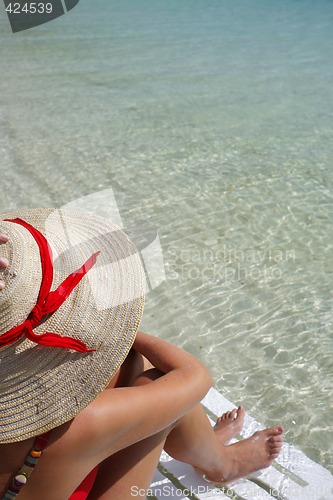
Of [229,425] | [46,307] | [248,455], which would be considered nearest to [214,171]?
[229,425]

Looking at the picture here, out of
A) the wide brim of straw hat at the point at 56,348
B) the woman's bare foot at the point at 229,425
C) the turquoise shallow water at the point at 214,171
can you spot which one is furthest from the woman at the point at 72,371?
the turquoise shallow water at the point at 214,171

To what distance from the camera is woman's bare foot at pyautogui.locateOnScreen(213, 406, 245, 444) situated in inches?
96.1

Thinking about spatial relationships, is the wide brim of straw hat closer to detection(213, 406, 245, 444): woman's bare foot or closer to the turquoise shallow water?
detection(213, 406, 245, 444): woman's bare foot

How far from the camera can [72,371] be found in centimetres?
150

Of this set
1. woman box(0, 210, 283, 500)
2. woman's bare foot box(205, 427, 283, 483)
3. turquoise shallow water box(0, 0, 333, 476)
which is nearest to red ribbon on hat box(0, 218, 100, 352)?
woman box(0, 210, 283, 500)

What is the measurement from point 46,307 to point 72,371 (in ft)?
0.54

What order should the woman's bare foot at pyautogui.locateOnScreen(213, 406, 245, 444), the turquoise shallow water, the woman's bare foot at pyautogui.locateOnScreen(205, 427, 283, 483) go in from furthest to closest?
the turquoise shallow water, the woman's bare foot at pyautogui.locateOnScreen(213, 406, 245, 444), the woman's bare foot at pyautogui.locateOnScreen(205, 427, 283, 483)

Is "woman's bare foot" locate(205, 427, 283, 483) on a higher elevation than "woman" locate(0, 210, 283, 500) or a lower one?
lower

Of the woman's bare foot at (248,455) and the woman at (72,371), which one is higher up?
the woman at (72,371)

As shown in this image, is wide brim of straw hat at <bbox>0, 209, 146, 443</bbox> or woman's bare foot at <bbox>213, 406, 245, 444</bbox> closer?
wide brim of straw hat at <bbox>0, 209, 146, 443</bbox>

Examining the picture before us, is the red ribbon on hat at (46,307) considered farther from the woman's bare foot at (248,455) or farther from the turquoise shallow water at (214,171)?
the turquoise shallow water at (214,171)

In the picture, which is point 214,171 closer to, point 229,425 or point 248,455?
point 229,425

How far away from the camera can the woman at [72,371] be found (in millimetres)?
1456

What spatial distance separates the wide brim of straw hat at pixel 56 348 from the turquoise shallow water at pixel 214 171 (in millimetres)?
1303
